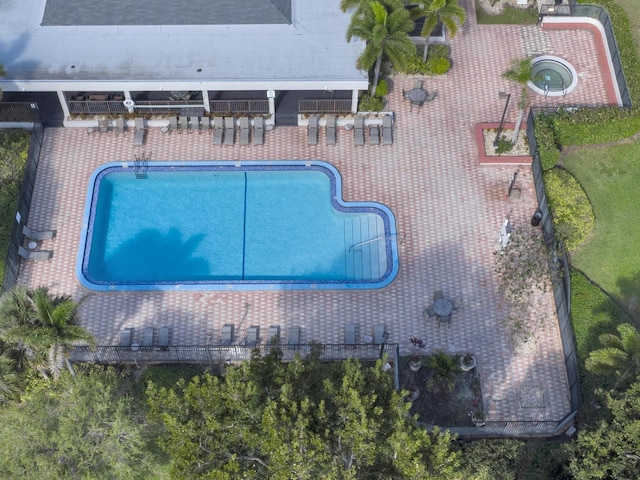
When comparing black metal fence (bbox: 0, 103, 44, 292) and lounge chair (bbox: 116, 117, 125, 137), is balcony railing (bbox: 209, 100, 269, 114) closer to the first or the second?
lounge chair (bbox: 116, 117, 125, 137)

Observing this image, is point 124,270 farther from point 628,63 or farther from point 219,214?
point 628,63

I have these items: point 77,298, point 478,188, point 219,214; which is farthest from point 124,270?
point 478,188

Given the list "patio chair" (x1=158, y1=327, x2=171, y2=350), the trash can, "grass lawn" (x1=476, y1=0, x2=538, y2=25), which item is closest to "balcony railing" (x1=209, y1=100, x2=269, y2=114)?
"patio chair" (x1=158, y1=327, x2=171, y2=350)

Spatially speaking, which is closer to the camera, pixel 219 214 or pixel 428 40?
pixel 219 214

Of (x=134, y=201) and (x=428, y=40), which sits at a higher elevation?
(x=428, y=40)

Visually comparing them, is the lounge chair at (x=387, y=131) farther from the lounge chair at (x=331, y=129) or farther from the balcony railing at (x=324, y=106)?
the lounge chair at (x=331, y=129)

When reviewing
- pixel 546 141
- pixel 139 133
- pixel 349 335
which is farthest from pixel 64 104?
pixel 546 141
